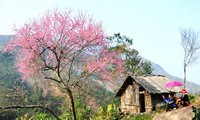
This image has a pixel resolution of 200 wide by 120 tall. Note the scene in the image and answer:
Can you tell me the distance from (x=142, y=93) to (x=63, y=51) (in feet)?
66.9

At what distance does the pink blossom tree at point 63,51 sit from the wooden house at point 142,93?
55.6ft

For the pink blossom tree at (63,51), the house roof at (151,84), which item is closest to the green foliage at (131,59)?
the house roof at (151,84)

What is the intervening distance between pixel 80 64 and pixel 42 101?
138 feet

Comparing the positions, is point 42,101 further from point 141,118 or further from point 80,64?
point 80,64

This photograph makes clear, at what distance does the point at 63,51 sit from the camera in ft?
37.1

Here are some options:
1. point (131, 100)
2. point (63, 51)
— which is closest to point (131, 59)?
point (131, 100)

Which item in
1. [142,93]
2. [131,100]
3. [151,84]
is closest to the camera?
[151,84]

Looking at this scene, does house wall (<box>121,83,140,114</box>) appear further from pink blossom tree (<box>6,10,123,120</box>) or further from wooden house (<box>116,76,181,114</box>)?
pink blossom tree (<box>6,10,123,120</box>)

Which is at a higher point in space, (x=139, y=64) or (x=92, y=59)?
(x=139, y=64)

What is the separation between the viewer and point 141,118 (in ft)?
77.6

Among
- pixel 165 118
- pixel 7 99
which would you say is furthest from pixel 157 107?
pixel 7 99

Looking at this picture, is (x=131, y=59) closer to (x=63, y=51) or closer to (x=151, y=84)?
(x=151, y=84)

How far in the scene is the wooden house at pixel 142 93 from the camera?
96.8ft

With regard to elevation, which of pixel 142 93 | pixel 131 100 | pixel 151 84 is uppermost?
pixel 151 84
